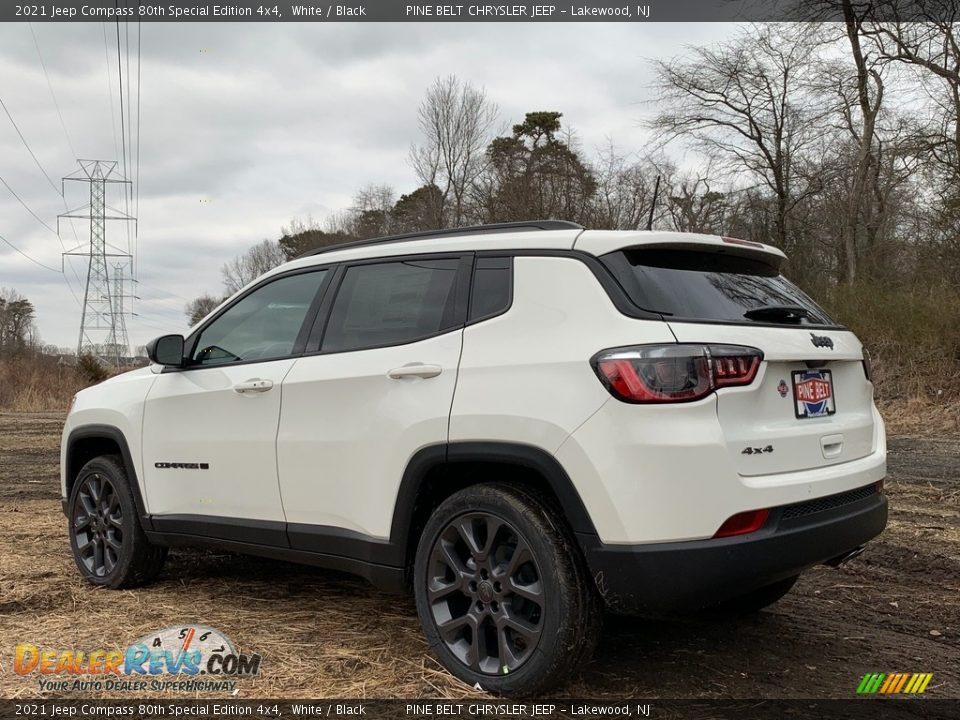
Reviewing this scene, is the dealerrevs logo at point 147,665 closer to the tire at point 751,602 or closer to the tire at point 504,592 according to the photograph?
the tire at point 504,592

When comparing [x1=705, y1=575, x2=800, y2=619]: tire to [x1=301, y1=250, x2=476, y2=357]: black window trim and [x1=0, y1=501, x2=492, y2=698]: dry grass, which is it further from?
[x1=301, y1=250, x2=476, y2=357]: black window trim

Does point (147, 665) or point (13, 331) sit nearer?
point (147, 665)

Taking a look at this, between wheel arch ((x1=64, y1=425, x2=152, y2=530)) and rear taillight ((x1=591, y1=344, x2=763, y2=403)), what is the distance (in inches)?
120

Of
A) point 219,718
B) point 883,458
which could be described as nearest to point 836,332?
point 883,458

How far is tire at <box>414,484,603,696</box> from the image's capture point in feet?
9.41

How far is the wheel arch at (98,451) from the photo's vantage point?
4.61 m

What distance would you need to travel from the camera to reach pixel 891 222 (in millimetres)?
16297

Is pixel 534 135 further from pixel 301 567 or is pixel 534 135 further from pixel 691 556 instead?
pixel 691 556

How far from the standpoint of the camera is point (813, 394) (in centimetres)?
314

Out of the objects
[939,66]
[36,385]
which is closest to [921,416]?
[939,66]

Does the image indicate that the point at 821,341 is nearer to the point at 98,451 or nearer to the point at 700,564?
the point at 700,564

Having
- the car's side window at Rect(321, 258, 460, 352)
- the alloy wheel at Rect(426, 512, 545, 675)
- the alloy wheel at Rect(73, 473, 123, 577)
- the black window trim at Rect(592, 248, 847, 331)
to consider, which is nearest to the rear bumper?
the alloy wheel at Rect(426, 512, 545, 675)

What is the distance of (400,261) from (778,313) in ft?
5.54

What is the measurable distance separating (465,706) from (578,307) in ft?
5.07
